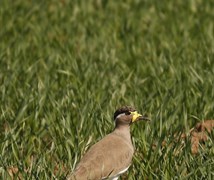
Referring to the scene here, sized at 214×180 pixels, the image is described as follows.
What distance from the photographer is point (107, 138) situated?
8.20m

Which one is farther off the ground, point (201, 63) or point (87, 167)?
point (87, 167)

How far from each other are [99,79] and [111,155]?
9.88ft

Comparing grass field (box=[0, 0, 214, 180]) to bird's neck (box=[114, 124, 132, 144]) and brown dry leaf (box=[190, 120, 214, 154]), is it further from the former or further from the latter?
bird's neck (box=[114, 124, 132, 144])

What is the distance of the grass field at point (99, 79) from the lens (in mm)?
8328

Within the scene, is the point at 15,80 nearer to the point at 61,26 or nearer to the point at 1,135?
the point at 1,135

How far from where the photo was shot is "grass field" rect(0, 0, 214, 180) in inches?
328

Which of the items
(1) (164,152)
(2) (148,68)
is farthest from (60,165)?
(2) (148,68)

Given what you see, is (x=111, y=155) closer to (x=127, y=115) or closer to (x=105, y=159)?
(x=105, y=159)

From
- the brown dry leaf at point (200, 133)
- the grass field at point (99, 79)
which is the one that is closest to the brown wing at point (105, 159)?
the grass field at point (99, 79)

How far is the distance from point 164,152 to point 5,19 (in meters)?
6.30

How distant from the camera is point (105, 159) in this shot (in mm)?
7918

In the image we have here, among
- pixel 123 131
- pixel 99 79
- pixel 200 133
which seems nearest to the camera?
pixel 123 131

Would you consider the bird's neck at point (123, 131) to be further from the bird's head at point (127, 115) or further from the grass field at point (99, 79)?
the grass field at point (99, 79)

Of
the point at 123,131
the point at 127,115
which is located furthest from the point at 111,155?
the point at 127,115
